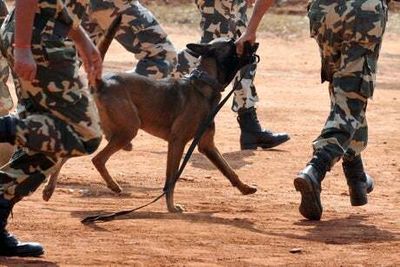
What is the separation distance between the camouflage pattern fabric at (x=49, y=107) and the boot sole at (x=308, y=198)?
5.41 feet

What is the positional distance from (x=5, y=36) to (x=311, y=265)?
1983 millimetres

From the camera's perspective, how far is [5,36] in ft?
22.6

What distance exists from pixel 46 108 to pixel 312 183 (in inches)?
78.2

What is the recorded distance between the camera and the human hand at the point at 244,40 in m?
8.82

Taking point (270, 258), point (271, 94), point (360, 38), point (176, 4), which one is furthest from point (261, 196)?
point (176, 4)

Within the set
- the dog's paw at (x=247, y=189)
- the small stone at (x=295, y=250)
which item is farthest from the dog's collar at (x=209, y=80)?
the small stone at (x=295, y=250)

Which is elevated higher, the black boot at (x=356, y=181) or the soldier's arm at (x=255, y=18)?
the soldier's arm at (x=255, y=18)

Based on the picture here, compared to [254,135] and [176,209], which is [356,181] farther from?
[254,135]

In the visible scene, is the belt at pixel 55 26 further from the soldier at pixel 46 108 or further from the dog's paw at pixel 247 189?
the dog's paw at pixel 247 189

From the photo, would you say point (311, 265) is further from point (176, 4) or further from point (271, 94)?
point (176, 4)

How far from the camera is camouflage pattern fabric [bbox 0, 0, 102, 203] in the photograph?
679 cm

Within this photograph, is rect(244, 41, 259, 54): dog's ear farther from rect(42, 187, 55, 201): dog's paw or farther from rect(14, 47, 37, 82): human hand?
rect(14, 47, 37, 82): human hand

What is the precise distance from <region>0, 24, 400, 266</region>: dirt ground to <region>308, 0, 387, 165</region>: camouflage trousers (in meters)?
0.60

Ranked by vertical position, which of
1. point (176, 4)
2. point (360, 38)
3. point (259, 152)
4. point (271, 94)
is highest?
point (360, 38)
